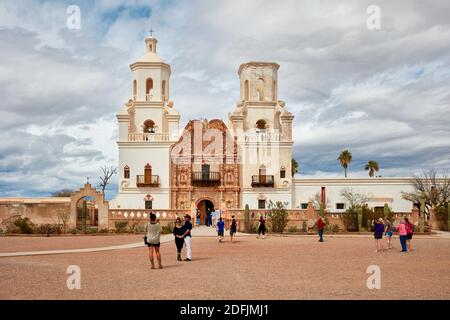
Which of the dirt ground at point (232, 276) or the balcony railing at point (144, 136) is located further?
the balcony railing at point (144, 136)

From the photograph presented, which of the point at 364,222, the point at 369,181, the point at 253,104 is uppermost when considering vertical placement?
the point at 253,104

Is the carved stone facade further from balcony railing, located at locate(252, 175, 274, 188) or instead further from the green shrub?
the green shrub

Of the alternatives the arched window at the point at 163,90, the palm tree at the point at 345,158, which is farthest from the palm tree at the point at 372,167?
the arched window at the point at 163,90

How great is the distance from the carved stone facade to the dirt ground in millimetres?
28119

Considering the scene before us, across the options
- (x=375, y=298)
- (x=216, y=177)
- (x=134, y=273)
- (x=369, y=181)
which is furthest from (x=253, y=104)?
(x=375, y=298)

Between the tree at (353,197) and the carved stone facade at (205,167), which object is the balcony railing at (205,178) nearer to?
the carved stone facade at (205,167)

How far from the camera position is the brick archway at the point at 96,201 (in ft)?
132

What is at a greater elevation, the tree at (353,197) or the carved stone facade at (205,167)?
the carved stone facade at (205,167)

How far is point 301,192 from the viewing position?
1891 inches

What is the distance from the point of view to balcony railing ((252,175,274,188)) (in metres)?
46.3

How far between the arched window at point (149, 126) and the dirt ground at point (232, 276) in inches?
1224
